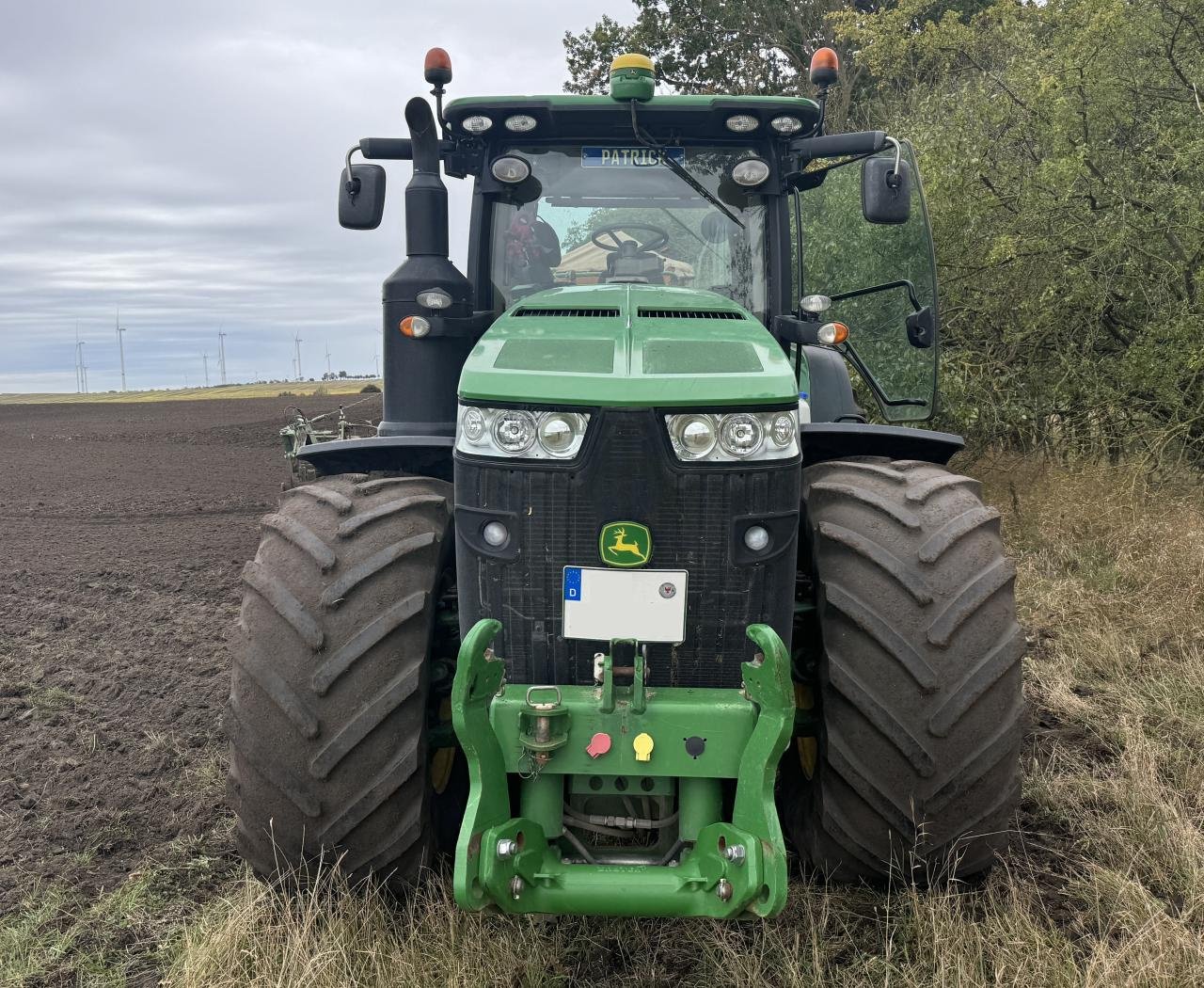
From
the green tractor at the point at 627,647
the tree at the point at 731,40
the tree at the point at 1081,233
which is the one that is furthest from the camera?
the tree at the point at 731,40

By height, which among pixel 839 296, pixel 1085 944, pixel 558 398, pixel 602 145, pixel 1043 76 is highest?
pixel 1043 76

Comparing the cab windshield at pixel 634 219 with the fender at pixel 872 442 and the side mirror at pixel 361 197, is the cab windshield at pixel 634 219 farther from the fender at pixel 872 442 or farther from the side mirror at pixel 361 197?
the fender at pixel 872 442

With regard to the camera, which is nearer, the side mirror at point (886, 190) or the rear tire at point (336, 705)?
the rear tire at point (336, 705)

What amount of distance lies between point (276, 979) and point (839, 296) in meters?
3.24

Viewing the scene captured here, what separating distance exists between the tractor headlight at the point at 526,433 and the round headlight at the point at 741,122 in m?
1.77

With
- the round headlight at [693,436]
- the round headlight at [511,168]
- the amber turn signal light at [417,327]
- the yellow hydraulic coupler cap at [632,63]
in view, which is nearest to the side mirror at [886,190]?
the yellow hydraulic coupler cap at [632,63]

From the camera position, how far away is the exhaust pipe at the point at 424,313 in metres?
4.03

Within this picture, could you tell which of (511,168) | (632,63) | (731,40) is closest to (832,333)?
(632,63)

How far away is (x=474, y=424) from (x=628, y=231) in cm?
150

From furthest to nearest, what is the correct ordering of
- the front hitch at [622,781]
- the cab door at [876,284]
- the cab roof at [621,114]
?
the cab door at [876,284]
the cab roof at [621,114]
the front hitch at [622,781]

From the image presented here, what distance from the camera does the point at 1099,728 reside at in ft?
14.9

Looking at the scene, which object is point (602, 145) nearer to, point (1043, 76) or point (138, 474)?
point (1043, 76)

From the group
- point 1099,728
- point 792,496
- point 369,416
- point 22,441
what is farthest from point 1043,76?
point 22,441

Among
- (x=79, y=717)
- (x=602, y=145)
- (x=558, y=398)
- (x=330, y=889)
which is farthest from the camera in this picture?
(x=79, y=717)
